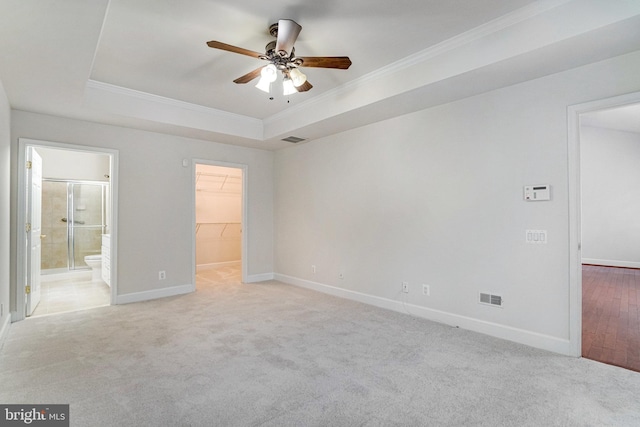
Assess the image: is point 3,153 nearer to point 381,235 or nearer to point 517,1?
point 381,235

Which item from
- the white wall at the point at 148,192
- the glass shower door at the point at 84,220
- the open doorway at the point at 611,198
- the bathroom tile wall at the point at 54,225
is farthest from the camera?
the glass shower door at the point at 84,220

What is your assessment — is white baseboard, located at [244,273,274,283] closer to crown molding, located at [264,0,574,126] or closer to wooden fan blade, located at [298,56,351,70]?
crown molding, located at [264,0,574,126]

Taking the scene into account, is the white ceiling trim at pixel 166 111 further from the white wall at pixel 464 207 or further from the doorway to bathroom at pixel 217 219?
the doorway to bathroom at pixel 217 219

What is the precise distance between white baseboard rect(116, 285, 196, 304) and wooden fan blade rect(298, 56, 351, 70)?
3864mm

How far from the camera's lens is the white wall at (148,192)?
4141mm

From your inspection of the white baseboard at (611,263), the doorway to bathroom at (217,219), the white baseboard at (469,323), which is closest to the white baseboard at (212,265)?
the doorway to bathroom at (217,219)

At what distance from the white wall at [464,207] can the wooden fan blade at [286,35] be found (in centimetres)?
189

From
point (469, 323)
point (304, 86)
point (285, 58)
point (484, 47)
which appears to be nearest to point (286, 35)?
point (285, 58)

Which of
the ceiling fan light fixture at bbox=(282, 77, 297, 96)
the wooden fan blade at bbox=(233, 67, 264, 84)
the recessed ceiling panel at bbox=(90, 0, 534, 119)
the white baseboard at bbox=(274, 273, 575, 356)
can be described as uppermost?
the recessed ceiling panel at bbox=(90, 0, 534, 119)

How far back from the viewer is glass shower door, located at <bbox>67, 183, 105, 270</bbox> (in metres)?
6.89

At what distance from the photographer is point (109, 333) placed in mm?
3262

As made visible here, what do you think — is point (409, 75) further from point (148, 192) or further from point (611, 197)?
point (611, 197)

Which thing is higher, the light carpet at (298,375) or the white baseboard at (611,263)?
the white baseboard at (611,263)

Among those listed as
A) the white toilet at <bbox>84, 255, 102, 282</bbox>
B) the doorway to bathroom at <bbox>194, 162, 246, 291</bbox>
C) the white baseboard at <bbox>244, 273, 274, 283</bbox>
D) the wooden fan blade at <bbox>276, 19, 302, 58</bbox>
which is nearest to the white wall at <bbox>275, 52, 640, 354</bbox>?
the white baseboard at <bbox>244, 273, 274, 283</bbox>
